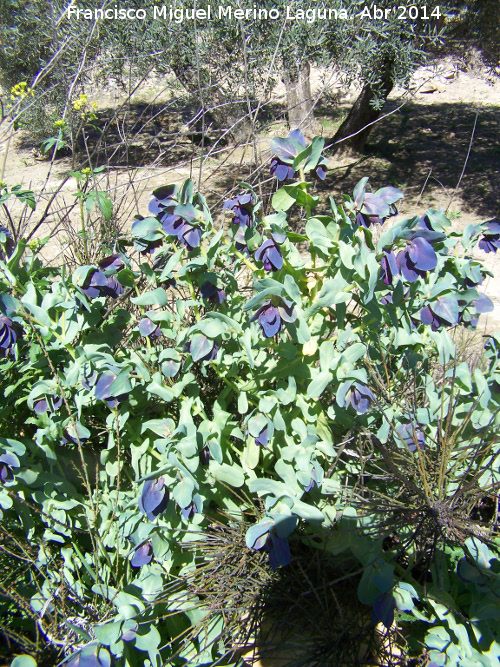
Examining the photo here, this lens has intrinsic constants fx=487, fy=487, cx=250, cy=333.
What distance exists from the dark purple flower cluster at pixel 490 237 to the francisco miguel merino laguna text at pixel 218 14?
2776 millimetres

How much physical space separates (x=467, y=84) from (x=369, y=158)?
4.56m

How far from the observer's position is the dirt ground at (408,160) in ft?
18.1

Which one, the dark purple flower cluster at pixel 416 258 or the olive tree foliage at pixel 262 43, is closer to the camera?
the dark purple flower cluster at pixel 416 258

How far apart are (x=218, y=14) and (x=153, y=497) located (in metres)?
4.54

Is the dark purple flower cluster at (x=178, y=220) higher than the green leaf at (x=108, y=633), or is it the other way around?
the dark purple flower cluster at (x=178, y=220)

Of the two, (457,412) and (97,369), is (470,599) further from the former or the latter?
(97,369)

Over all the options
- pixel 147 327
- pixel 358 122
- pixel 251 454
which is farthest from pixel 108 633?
pixel 358 122

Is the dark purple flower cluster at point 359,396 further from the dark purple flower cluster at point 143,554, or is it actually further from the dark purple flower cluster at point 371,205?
the dark purple flower cluster at point 143,554

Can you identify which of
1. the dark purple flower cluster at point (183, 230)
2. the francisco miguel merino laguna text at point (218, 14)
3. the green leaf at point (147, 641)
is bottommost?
the green leaf at point (147, 641)

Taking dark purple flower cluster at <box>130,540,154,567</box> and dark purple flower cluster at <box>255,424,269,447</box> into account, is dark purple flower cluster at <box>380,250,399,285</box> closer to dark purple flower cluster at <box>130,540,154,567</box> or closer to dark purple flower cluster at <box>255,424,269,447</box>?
dark purple flower cluster at <box>255,424,269,447</box>

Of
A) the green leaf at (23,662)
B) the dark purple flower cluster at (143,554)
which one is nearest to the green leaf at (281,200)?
the dark purple flower cluster at (143,554)

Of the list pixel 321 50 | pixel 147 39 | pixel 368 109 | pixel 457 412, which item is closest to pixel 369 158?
pixel 368 109

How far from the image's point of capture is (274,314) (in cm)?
136

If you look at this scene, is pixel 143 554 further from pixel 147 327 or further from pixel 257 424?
pixel 147 327
